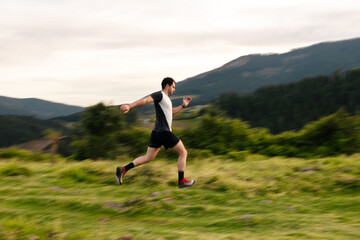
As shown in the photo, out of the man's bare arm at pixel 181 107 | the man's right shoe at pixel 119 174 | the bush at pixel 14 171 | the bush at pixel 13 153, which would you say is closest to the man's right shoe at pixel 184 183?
the man's right shoe at pixel 119 174

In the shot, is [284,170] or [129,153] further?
[129,153]

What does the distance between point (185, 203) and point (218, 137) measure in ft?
21.2

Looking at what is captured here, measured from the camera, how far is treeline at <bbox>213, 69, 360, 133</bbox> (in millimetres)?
47719

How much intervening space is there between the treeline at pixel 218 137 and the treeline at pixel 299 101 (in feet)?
109

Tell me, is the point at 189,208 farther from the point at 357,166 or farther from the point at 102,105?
the point at 102,105

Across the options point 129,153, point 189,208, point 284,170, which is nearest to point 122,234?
point 189,208

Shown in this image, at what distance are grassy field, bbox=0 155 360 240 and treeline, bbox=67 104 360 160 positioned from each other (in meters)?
3.40

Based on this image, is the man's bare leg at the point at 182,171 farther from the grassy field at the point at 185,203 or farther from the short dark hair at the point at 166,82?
the short dark hair at the point at 166,82

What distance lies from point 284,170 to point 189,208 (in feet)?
8.69

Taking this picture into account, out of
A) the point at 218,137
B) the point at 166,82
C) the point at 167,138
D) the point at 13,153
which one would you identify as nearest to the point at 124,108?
the point at 167,138

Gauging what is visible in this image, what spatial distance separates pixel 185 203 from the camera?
5484mm

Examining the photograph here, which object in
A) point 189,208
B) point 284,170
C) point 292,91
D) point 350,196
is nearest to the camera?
point 189,208

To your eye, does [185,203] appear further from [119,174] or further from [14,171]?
[14,171]

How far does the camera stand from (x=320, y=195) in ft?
18.8
